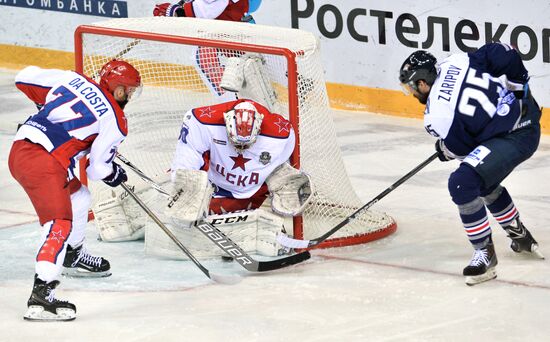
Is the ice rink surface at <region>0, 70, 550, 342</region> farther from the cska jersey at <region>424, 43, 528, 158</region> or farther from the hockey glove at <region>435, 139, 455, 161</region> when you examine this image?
the cska jersey at <region>424, 43, 528, 158</region>

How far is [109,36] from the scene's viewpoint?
21.9ft

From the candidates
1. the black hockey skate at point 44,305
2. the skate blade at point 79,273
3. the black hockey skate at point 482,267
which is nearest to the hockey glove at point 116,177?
the skate blade at point 79,273

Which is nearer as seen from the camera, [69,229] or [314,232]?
[69,229]

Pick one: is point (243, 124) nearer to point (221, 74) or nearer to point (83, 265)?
point (83, 265)

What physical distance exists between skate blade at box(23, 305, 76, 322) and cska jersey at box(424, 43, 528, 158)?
5.36 ft

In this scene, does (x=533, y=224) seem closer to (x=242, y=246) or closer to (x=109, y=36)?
(x=242, y=246)

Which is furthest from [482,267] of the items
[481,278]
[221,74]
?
[221,74]

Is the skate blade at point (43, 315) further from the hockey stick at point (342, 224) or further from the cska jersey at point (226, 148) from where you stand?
the hockey stick at point (342, 224)

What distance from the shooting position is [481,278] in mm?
5516

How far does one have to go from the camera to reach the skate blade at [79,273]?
18.7 ft

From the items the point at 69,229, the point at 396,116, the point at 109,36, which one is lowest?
the point at 396,116

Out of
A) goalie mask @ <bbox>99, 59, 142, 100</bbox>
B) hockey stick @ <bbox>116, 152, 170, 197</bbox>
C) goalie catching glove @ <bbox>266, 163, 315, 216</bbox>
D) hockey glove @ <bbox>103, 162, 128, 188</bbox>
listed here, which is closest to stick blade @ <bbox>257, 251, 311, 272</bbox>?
goalie catching glove @ <bbox>266, 163, 315, 216</bbox>

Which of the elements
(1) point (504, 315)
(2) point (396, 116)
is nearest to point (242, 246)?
(1) point (504, 315)

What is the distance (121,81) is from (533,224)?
7.28 ft
